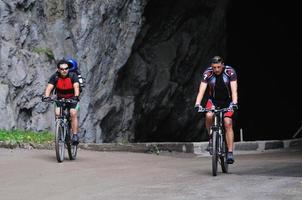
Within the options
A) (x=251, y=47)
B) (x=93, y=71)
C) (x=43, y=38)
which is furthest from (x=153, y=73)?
(x=251, y=47)

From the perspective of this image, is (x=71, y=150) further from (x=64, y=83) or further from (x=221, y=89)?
(x=221, y=89)

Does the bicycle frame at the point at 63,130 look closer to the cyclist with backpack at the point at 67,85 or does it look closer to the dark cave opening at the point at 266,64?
the cyclist with backpack at the point at 67,85

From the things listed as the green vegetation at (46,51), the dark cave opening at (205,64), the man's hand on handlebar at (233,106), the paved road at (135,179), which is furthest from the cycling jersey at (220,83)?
the dark cave opening at (205,64)

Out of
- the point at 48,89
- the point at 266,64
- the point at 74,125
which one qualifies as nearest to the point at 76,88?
the point at 48,89

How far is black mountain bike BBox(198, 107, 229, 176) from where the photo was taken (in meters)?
9.23

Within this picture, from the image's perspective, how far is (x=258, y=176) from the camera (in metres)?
9.09

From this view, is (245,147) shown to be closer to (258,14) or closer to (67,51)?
(67,51)

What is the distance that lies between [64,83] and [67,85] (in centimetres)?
7

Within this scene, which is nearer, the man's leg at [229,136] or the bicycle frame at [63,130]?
the man's leg at [229,136]

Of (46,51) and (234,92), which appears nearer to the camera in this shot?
(234,92)

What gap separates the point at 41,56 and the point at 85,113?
243cm

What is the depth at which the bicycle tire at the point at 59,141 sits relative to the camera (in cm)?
1094

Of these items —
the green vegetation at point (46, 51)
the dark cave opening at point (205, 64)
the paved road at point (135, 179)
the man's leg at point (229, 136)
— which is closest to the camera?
the paved road at point (135, 179)

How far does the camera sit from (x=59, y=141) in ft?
36.3
